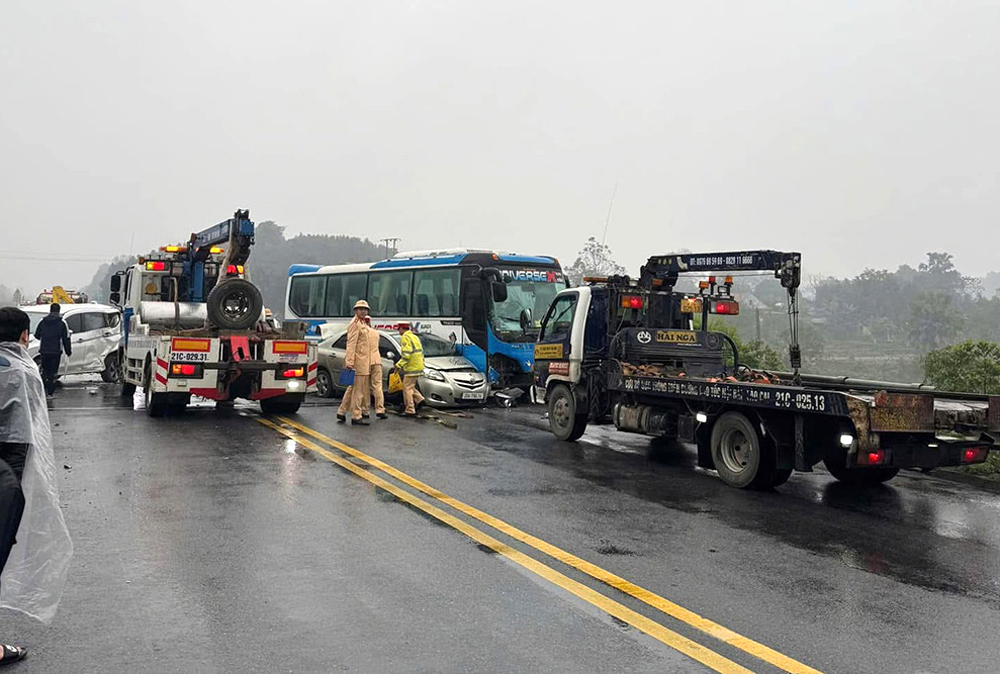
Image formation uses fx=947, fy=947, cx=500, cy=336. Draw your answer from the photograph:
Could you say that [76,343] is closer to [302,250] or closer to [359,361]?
[359,361]

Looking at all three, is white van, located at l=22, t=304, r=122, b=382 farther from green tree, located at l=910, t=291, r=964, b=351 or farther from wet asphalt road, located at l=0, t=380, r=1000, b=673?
green tree, located at l=910, t=291, r=964, b=351

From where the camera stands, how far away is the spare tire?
605 inches

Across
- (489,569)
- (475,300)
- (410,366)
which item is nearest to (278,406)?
(410,366)

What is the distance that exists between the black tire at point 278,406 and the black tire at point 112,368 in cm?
840

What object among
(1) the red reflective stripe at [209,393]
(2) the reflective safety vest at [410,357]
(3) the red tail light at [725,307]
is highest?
(3) the red tail light at [725,307]

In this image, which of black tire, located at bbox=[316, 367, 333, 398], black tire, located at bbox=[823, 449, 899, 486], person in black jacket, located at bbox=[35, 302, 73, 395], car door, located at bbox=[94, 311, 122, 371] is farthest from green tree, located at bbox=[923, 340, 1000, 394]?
car door, located at bbox=[94, 311, 122, 371]

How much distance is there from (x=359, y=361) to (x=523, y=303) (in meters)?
5.96

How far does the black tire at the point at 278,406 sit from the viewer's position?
16.1m

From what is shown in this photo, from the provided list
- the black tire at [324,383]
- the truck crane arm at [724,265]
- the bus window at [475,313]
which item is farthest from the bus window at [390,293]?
the truck crane arm at [724,265]

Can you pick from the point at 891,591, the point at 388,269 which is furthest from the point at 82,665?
the point at 388,269

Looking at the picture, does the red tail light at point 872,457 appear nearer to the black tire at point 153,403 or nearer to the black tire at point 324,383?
the black tire at point 153,403

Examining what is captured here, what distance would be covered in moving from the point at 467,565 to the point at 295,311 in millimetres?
21111

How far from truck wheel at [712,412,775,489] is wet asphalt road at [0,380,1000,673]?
199mm

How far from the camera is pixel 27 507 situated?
4.56 m
